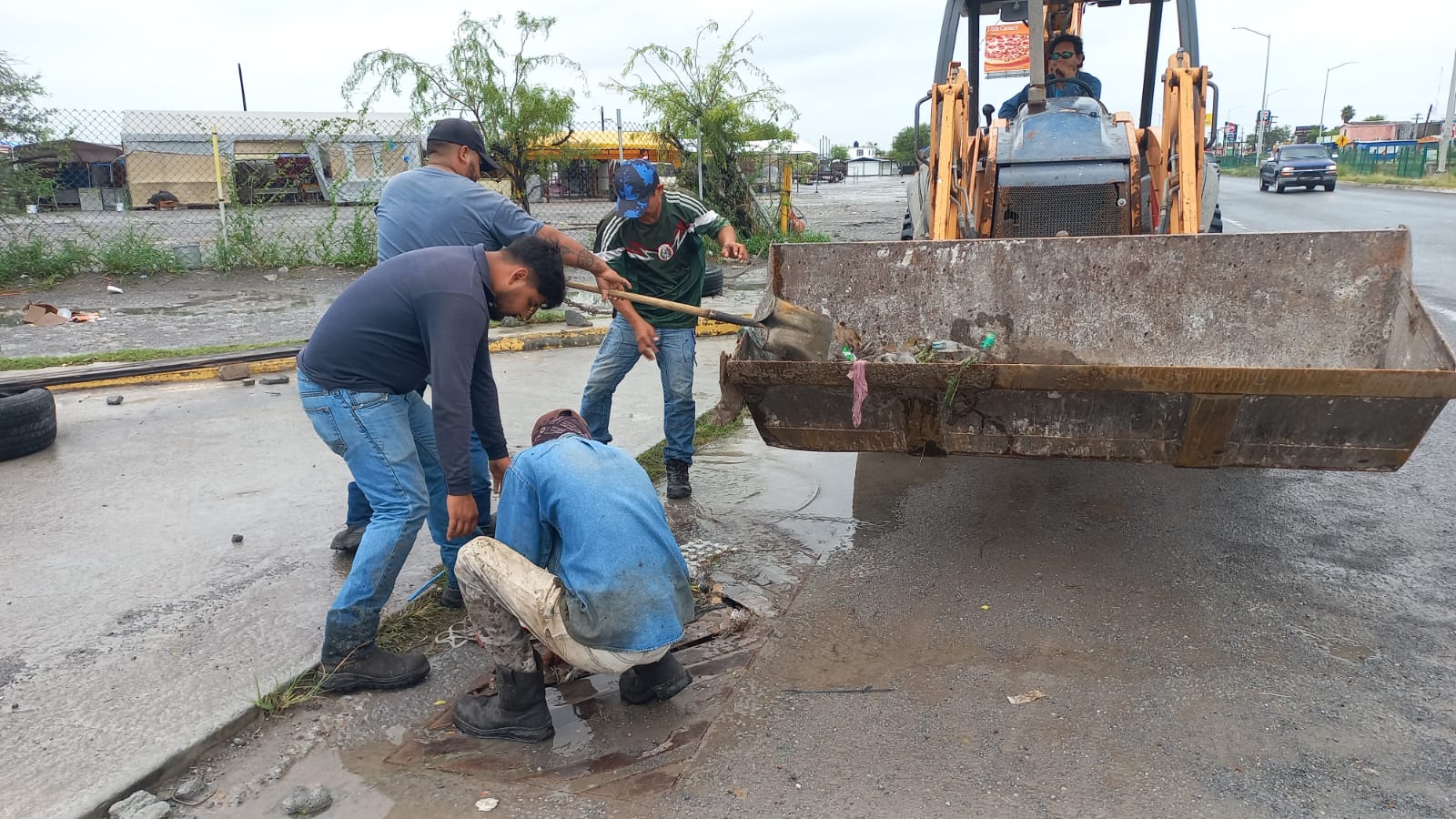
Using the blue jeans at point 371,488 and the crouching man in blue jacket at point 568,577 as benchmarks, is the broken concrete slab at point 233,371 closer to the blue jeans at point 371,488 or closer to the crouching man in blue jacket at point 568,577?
the blue jeans at point 371,488

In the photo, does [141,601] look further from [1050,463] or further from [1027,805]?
[1050,463]

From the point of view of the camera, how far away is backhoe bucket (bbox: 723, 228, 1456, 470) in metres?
3.27

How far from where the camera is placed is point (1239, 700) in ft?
9.65

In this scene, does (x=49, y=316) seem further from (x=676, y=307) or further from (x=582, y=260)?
(x=676, y=307)

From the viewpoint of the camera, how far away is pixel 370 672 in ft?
10.3

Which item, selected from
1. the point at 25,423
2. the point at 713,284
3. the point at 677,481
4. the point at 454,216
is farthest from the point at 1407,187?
the point at 25,423

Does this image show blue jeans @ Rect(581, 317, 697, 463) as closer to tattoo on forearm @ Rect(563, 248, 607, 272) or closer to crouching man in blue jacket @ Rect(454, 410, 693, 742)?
tattoo on forearm @ Rect(563, 248, 607, 272)

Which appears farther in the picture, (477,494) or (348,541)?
(348,541)

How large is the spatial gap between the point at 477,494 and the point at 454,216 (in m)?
1.12

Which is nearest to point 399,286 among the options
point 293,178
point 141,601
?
point 141,601

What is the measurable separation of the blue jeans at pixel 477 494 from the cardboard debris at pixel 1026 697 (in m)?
2.10

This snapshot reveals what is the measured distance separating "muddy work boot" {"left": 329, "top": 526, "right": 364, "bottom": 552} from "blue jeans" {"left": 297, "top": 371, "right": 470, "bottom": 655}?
41.1 inches

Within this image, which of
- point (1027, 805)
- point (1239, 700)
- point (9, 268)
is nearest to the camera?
point (1027, 805)

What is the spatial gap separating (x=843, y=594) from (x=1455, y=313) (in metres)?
8.23
